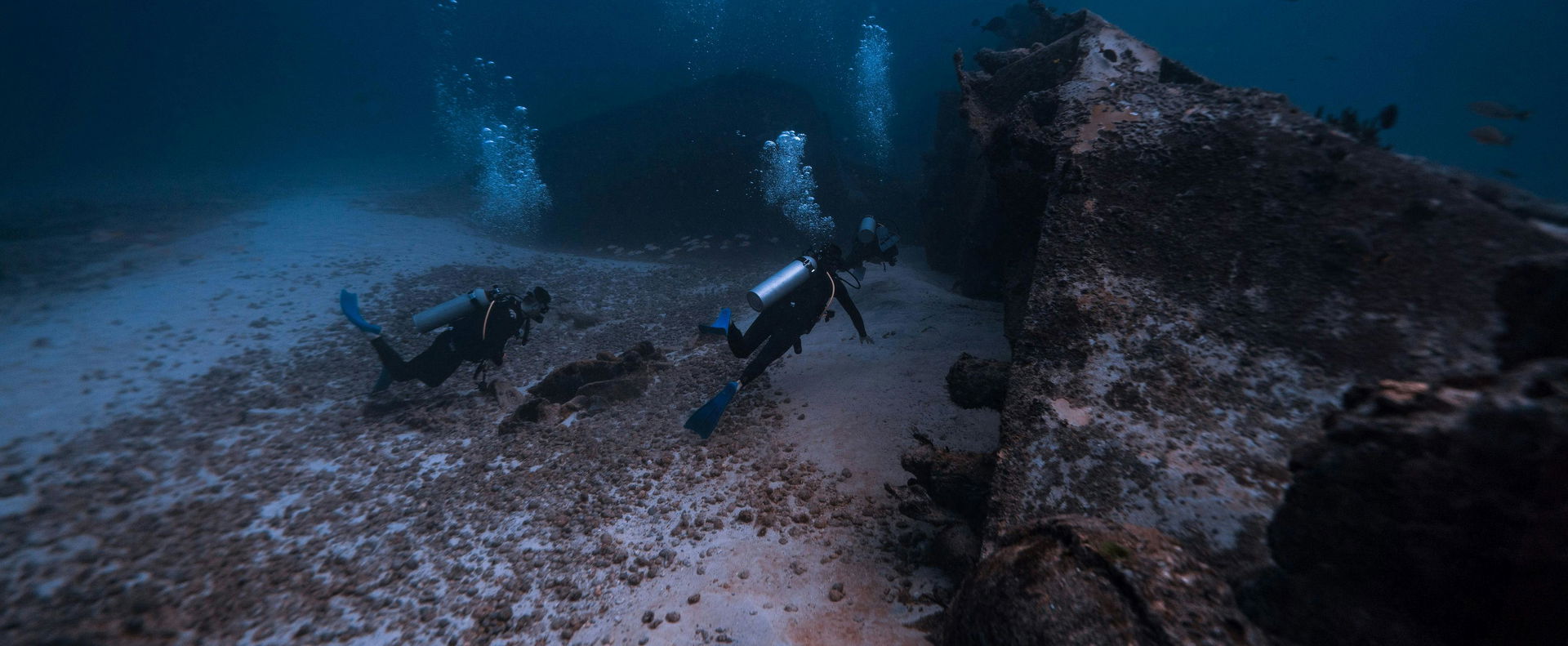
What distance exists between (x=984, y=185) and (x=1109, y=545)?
668cm

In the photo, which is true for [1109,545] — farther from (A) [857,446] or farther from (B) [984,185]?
(B) [984,185]

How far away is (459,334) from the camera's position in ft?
24.1

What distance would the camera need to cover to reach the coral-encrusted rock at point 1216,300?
86.5 inches

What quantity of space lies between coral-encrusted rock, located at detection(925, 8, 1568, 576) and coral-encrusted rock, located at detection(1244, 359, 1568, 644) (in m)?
0.31

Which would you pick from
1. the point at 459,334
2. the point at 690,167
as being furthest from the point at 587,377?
the point at 690,167

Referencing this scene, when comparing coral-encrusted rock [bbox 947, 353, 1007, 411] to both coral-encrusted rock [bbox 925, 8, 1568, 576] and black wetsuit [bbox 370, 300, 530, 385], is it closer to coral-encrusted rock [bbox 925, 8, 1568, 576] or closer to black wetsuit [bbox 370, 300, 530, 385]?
coral-encrusted rock [bbox 925, 8, 1568, 576]

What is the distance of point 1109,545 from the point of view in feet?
6.57

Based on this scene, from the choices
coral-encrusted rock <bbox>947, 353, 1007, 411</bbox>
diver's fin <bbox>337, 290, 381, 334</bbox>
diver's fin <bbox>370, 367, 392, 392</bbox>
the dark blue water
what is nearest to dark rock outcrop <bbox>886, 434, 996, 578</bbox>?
coral-encrusted rock <bbox>947, 353, 1007, 411</bbox>

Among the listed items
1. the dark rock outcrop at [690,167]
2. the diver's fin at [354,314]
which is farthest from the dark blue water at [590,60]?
the diver's fin at [354,314]

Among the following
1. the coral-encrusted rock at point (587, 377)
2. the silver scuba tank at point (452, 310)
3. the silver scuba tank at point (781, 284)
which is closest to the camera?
the silver scuba tank at point (781, 284)

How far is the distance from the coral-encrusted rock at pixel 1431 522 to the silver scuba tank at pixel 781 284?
4751 mm

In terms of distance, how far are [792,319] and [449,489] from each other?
160 inches

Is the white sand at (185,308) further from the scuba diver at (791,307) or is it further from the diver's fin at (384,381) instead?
the scuba diver at (791,307)

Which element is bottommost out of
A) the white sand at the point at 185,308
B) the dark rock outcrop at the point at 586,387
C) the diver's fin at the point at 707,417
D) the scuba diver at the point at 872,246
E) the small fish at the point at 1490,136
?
the white sand at the point at 185,308
